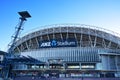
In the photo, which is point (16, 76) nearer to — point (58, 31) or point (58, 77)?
point (58, 77)

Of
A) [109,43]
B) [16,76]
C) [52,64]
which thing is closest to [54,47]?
[52,64]

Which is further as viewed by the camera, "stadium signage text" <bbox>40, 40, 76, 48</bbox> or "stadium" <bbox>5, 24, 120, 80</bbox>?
"stadium signage text" <bbox>40, 40, 76, 48</bbox>

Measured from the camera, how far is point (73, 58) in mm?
60906

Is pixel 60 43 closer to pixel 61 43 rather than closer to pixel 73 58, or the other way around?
pixel 61 43

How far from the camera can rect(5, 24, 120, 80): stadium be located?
59.4 m

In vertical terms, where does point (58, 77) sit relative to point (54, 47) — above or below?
below

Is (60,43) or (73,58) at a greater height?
(60,43)

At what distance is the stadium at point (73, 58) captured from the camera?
195ft

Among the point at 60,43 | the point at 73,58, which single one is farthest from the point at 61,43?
the point at 73,58

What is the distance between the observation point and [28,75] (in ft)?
216

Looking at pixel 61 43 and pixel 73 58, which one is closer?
pixel 73 58

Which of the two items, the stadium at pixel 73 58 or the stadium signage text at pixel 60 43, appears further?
the stadium signage text at pixel 60 43

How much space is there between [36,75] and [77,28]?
26.7 metres

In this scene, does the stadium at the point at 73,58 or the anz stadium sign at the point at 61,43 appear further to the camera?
the anz stadium sign at the point at 61,43
